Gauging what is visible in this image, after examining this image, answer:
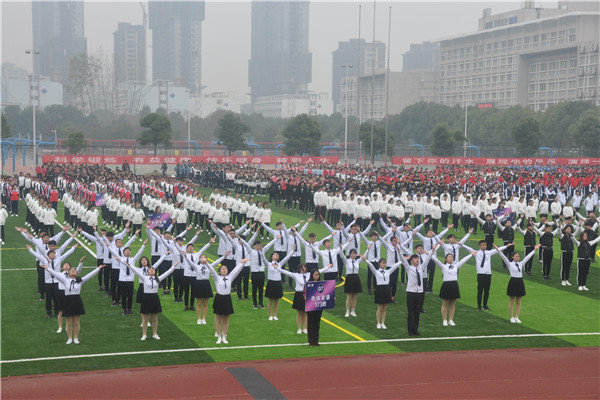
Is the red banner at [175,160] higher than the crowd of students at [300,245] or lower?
higher

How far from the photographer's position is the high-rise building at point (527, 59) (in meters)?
131

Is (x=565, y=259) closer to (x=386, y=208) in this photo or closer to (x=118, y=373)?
(x=386, y=208)

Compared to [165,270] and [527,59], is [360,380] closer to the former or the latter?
[165,270]

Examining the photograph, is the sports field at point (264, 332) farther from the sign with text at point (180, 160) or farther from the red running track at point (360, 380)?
the sign with text at point (180, 160)

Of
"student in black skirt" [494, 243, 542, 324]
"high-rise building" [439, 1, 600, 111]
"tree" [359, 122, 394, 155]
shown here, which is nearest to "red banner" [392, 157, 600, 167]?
"tree" [359, 122, 394, 155]

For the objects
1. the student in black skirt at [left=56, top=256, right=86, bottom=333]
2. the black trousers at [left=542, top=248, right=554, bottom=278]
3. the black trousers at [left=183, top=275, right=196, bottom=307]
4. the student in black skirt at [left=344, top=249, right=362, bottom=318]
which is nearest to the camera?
the student in black skirt at [left=56, top=256, right=86, bottom=333]

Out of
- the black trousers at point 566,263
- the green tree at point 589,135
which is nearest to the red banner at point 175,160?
the green tree at point 589,135

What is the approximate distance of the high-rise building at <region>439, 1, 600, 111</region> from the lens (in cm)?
13062

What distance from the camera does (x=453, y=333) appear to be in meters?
16.2

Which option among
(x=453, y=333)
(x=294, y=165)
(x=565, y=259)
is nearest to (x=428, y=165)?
(x=294, y=165)

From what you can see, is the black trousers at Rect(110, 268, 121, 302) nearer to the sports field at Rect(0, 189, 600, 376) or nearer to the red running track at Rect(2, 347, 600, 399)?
the sports field at Rect(0, 189, 600, 376)

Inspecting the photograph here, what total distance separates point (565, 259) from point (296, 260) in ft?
27.0

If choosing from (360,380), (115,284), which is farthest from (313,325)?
(115,284)

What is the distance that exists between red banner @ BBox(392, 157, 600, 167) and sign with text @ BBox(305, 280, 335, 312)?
53.0m
